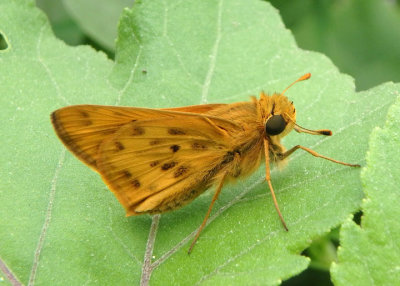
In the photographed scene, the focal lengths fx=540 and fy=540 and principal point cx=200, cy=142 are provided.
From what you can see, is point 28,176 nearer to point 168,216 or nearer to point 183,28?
point 168,216

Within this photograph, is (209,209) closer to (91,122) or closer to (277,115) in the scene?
(277,115)

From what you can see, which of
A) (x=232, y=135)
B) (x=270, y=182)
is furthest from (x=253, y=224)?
(x=232, y=135)

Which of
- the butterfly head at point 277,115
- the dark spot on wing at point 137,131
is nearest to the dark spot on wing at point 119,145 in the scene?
the dark spot on wing at point 137,131

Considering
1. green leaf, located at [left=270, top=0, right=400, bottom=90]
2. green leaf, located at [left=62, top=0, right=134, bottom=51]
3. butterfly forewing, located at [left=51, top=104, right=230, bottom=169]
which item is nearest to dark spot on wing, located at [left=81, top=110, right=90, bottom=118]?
butterfly forewing, located at [left=51, top=104, right=230, bottom=169]

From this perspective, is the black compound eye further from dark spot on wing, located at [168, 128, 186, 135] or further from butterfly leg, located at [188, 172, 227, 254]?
dark spot on wing, located at [168, 128, 186, 135]

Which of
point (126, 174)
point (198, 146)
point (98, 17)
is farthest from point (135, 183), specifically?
point (98, 17)
